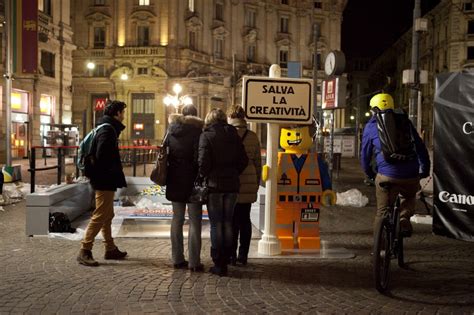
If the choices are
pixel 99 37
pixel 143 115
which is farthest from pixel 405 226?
pixel 99 37

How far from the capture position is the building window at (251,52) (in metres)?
60.7

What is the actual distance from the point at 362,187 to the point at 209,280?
1283 cm

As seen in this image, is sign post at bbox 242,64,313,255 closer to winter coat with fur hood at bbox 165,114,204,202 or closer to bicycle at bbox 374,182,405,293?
winter coat with fur hood at bbox 165,114,204,202

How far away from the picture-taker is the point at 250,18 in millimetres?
61219

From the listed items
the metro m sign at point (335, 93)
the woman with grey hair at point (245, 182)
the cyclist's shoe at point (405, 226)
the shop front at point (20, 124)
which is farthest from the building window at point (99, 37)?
the cyclist's shoe at point (405, 226)

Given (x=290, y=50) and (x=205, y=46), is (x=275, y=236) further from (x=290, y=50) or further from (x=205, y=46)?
(x=290, y=50)

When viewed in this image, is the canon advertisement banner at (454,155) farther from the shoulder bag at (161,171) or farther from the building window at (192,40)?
the building window at (192,40)

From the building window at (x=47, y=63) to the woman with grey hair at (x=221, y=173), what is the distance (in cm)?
2868

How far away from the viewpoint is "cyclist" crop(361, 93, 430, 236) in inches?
238

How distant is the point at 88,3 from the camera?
52.1 m

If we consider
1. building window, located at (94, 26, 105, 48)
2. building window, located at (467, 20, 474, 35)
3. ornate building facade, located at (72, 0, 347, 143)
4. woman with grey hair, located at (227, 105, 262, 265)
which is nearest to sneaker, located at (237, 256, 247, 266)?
woman with grey hair, located at (227, 105, 262, 265)

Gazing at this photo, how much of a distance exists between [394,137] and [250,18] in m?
57.3

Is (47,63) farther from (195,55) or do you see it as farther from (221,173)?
(221,173)

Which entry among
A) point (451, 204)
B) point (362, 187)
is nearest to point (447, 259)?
point (451, 204)
